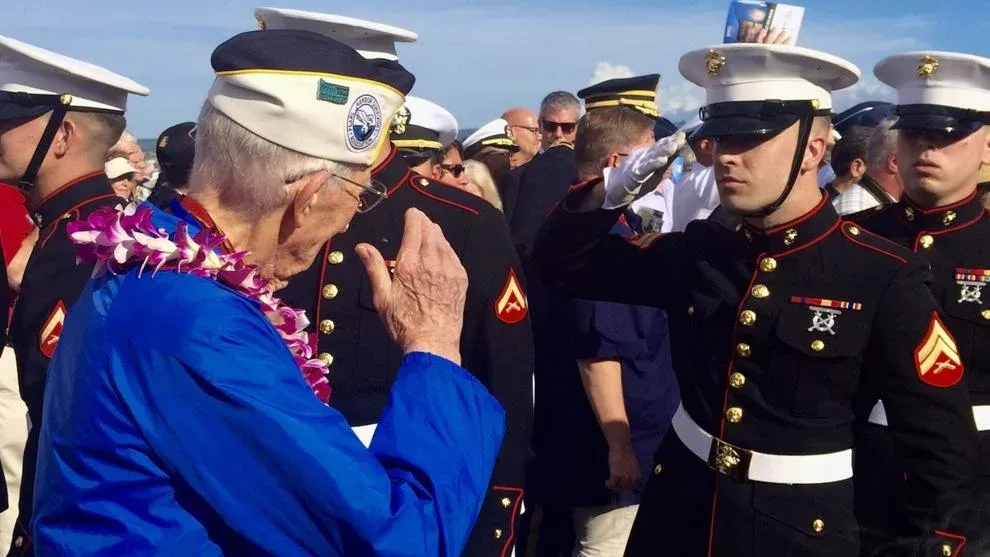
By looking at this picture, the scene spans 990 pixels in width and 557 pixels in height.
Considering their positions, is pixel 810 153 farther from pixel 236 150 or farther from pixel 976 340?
pixel 236 150

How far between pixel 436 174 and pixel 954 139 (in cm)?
215

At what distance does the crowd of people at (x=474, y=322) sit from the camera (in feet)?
5.70

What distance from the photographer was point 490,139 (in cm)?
892

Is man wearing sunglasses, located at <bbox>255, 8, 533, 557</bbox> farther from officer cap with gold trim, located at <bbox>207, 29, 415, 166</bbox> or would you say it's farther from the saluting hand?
the saluting hand

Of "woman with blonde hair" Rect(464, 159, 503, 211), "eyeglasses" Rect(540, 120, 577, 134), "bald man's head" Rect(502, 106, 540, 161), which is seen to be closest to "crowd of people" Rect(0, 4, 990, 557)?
"woman with blonde hair" Rect(464, 159, 503, 211)

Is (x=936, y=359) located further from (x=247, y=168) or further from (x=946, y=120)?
(x=247, y=168)

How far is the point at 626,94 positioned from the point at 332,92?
3570mm

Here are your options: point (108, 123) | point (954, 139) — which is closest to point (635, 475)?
point (954, 139)

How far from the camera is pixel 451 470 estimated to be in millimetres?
1870

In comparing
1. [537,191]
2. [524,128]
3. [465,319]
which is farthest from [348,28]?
[524,128]

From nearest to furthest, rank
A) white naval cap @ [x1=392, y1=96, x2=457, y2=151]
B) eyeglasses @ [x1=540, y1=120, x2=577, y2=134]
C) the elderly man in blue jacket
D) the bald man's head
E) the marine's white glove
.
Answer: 1. the elderly man in blue jacket
2. the marine's white glove
3. white naval cap @ [x1=392, y1=96, x2=457, y2=151]
4. eyeglasses @ [x1=540, y1=120, x2=577, y2=134]
5. the bald man's head

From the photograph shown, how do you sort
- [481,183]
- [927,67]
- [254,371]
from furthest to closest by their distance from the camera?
[481,183] < [927,67] < [254,371]

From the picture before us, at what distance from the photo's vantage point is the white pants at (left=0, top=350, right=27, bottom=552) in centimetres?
485

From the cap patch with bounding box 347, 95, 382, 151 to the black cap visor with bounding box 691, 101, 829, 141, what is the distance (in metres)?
1.38
